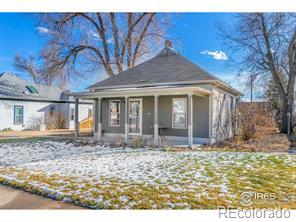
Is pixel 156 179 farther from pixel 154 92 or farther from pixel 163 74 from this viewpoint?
pixel 163 74

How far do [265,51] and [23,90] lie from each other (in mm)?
20830

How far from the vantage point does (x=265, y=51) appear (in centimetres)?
1622

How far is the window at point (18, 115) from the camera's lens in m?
17.4

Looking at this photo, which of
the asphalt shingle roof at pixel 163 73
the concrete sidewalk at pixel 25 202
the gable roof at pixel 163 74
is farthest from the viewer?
the asphalt shingle roof at pixel 163 73

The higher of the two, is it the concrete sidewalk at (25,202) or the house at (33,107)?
the house at (33,107)

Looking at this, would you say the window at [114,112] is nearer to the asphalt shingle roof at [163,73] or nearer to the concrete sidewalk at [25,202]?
the asphalt shingle roof at [163,73]

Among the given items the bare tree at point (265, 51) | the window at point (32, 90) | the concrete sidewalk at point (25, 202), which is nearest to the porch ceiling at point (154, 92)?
the concrete sidewalk at point (25, 202)

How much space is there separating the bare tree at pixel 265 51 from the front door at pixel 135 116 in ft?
29.8

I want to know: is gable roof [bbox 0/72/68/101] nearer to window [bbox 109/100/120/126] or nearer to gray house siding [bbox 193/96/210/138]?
window [bbox 109/100/120/126]

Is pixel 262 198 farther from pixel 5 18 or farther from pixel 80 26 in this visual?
pixel 80 26

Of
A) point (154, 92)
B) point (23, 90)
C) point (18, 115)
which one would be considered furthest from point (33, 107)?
point (154, 92)

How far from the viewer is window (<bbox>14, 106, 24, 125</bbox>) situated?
17394 mm

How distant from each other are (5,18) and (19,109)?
1291 centimetres
